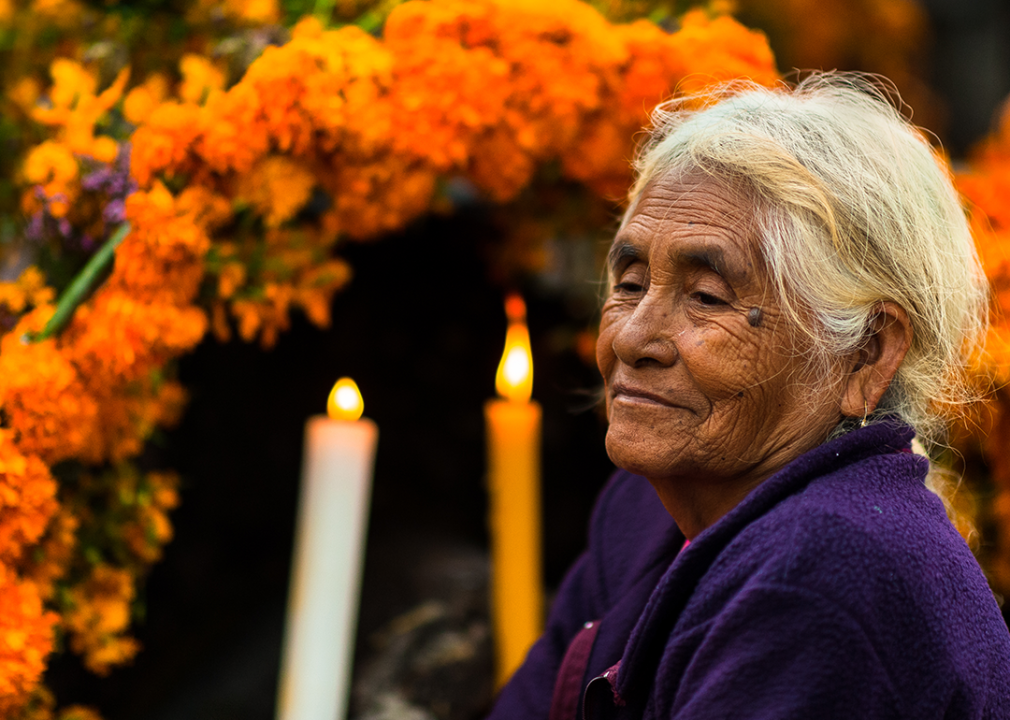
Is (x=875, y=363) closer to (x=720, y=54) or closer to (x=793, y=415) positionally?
(x=793, y=415)

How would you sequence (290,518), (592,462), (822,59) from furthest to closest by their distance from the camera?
(822,59) → (592,462) → (290,518)

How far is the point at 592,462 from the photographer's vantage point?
2.49 metres

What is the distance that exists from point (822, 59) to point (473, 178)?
324cm

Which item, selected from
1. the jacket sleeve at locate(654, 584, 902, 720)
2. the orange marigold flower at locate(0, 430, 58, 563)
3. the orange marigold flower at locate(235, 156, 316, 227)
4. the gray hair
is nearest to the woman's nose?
the gray hair

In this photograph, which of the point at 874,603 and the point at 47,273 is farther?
the point at 47,273

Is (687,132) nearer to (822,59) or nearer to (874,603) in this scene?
(874,603)

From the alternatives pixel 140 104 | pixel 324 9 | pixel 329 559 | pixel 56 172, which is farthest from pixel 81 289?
pixel 324 9

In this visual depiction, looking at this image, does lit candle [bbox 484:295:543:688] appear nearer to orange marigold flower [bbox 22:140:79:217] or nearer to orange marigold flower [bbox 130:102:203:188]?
orange marigold flower [bbox 130:102:203:188]

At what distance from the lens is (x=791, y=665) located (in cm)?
101

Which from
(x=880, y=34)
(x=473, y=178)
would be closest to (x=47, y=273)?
(x=473, y=178)

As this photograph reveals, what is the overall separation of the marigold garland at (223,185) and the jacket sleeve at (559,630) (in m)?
0.63

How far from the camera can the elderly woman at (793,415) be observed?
1.03 m

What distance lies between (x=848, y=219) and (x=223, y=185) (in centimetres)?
96

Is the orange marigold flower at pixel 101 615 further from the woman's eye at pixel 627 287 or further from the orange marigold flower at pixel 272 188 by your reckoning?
the woman's eye at pixel 627 287
